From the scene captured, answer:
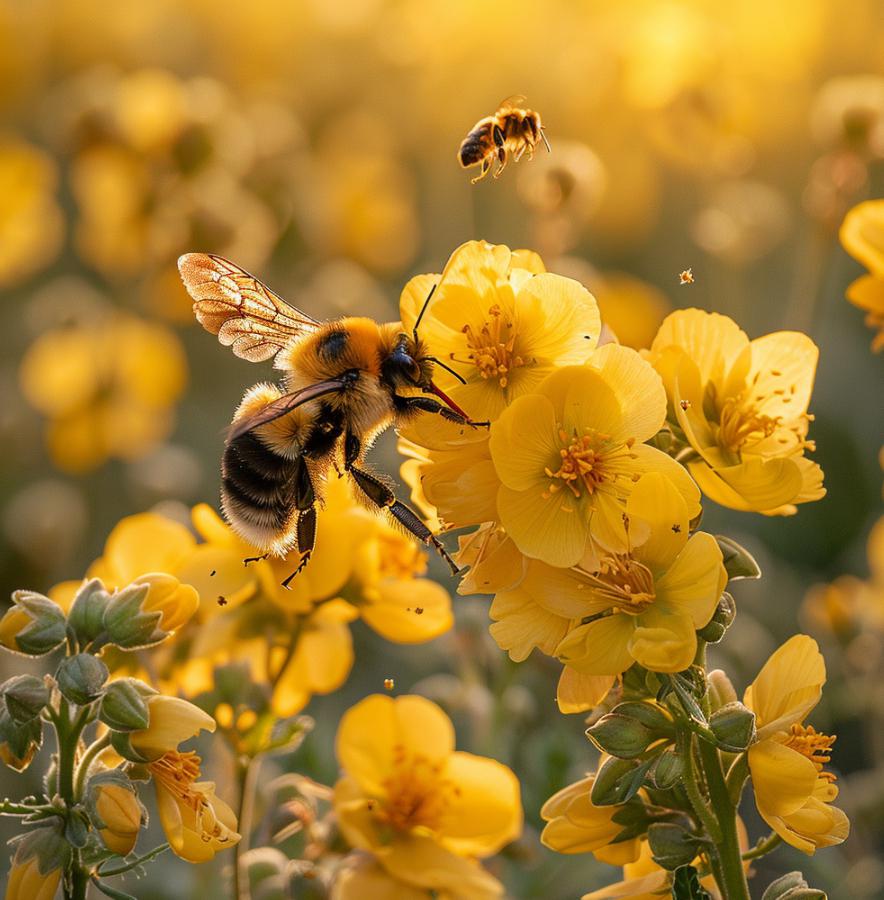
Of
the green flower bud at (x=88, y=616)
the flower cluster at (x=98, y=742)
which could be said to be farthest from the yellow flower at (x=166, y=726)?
the green flower bud at (x=88, y=616)

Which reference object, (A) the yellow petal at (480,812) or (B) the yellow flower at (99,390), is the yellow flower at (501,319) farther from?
(B) the yellow flower at (99,390)

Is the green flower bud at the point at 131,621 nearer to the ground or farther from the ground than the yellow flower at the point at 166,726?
farther from the ground

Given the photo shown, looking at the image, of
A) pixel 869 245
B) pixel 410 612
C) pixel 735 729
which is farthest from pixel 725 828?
pixel 869 245

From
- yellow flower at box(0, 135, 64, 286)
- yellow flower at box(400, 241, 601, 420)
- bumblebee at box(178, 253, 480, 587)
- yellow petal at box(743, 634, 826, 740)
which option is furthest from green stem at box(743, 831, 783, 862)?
yellow flower at box(0, 135, 64, 286)

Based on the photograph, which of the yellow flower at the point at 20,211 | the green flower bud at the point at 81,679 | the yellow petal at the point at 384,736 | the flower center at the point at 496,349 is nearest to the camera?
the green flower bud at the point at 81,679

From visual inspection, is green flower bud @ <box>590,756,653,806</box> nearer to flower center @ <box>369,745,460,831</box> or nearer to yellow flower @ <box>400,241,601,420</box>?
yellow flower @ <box>400,241,601,420</box>

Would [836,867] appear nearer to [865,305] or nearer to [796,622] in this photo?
[796,622]

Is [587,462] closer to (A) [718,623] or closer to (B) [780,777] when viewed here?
(A) [718,623]
